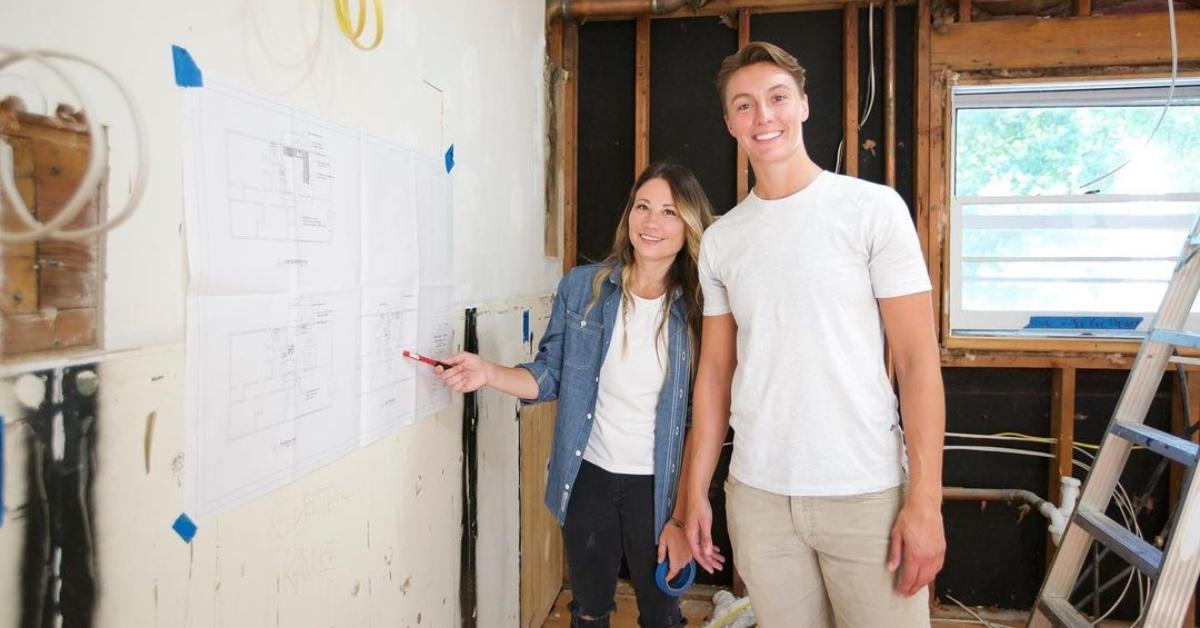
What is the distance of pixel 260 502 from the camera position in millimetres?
861

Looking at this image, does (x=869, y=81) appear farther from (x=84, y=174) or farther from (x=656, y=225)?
(x=84, y=174)

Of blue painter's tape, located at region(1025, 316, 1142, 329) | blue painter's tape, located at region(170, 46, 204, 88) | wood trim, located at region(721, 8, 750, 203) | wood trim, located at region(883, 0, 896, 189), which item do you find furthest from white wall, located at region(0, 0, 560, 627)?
blue painter's tape, located at region(1025, 316, 1142, 329)

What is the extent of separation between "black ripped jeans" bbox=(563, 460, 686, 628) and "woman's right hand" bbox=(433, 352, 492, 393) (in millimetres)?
343

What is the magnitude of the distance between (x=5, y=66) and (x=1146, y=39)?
129 inches

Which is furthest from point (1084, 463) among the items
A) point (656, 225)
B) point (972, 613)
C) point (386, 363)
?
point (386, 363)

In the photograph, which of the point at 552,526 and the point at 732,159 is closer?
the point at 552,526

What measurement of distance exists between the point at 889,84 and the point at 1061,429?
59.2 inches

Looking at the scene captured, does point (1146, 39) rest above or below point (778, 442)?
above

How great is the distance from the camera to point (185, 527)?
73 cm

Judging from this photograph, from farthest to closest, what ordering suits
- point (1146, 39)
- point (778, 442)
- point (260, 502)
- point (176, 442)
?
point (1146, 39) → point (778, 442) → point (260, 502) → point (176, 442)

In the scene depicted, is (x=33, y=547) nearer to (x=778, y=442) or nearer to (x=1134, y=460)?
(x=778, y=442)

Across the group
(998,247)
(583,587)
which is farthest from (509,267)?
(998,247)

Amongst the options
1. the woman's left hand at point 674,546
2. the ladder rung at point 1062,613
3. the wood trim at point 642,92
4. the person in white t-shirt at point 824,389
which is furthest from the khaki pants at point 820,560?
the wood trim at point 642,92

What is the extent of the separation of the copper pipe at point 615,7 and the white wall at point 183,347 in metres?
0.78
